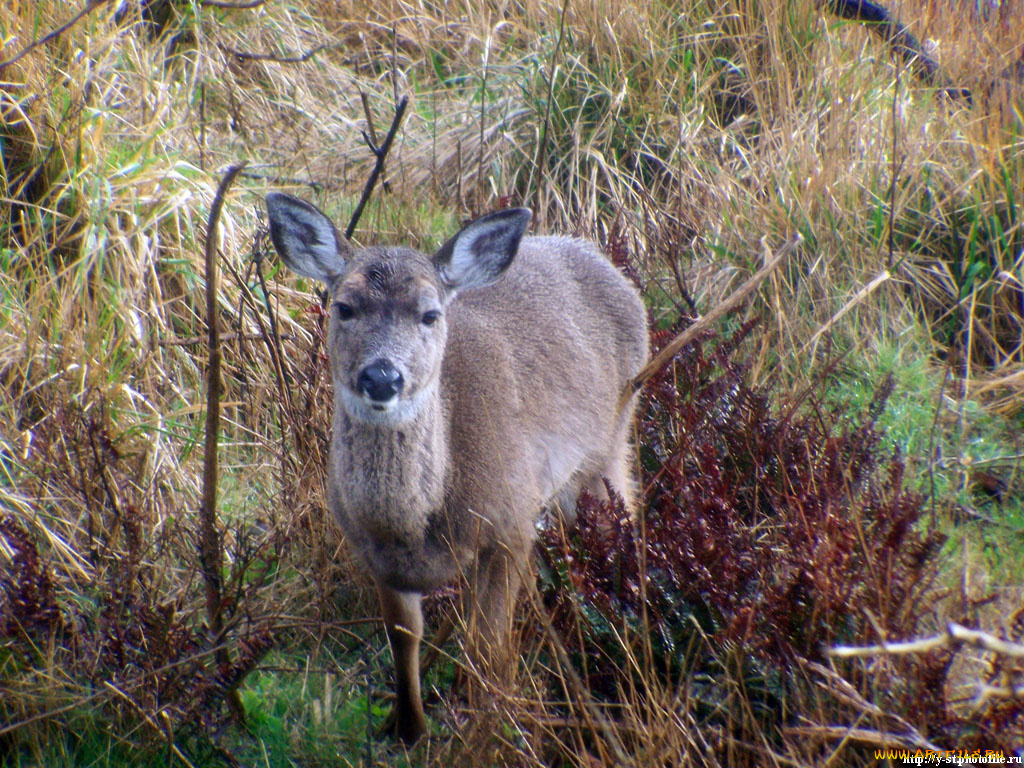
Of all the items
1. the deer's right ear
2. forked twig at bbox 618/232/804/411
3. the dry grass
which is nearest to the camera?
forked twig at bbox 618/232/804/411

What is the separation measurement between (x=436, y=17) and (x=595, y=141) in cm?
315

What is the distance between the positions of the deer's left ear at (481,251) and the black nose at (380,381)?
75 centimetres

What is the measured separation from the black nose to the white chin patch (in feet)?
0.25

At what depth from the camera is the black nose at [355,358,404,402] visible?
359 cm

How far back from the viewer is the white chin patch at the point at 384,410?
373 cm

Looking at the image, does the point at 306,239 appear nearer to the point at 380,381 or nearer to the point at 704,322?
the point at 380,381

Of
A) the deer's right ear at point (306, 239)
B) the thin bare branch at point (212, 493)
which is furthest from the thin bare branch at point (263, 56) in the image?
the thin bare branch at point (212, 493)

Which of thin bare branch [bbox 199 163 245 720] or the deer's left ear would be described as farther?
the deer's left ear

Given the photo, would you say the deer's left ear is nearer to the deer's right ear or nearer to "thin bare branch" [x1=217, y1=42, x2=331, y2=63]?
the deer's right ear

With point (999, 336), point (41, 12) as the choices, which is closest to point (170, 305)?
point (41, 12)

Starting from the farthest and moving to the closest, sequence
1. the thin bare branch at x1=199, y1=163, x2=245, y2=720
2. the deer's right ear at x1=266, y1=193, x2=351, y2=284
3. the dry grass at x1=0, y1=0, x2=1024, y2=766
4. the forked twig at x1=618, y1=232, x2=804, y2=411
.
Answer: the dry grass at x1=0, y1=0, x2=1024, y2=766
the deer's right ear at x1=266, y1=193, x2=351, y2=284
the forked twig at x1=618, y1=232, x2=804, y2=411
the thin bare branch at x1=199, y1=163, x2=245, y2=720

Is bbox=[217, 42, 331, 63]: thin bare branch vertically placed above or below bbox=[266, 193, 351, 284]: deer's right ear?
above

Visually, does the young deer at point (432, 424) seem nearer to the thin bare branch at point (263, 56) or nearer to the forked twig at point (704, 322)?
the forked twig at point (704, 322)

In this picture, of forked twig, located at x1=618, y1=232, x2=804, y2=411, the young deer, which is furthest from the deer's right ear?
forked twig, located at x1=618, y1=232, x2=804, y2=411
